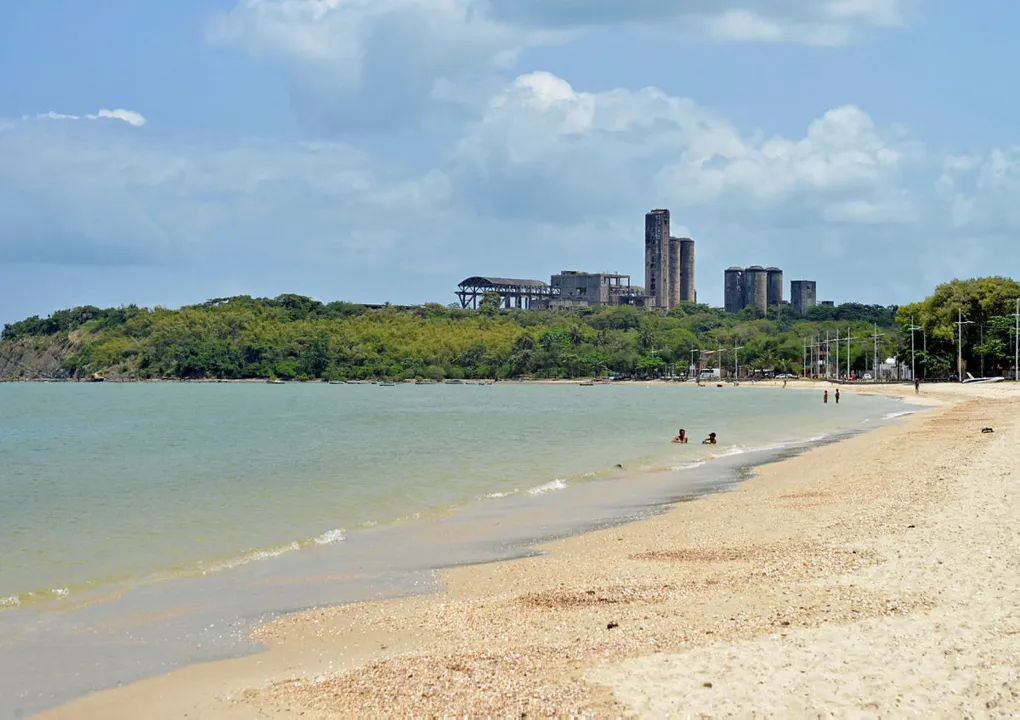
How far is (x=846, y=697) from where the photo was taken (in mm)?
6258

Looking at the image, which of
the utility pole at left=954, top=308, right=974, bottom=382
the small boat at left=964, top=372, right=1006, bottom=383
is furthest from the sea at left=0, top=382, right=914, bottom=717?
the utility pole at left=954, top=308, right=974, bottom=382

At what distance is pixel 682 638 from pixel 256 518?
40.0ft

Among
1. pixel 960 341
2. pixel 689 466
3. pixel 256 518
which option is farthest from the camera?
pixel 960 341

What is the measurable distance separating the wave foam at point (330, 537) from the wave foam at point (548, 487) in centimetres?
618

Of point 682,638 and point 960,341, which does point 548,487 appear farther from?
point 960,341

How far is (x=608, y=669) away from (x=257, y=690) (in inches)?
112

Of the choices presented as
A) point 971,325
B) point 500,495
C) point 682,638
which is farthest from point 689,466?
point 971,325

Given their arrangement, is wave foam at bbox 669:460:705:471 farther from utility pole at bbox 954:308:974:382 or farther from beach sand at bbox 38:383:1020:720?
utility pole at bbox 954:308:974:382

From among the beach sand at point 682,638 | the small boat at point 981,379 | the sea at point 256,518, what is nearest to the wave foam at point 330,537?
the sea at point 256,518

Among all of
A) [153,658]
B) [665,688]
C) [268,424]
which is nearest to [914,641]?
[665,688]

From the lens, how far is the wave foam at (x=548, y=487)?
2167 cm

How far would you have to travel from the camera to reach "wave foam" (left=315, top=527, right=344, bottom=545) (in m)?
15.4

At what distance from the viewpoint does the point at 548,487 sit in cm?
2250

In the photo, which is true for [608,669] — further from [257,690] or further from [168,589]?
[168,589]
